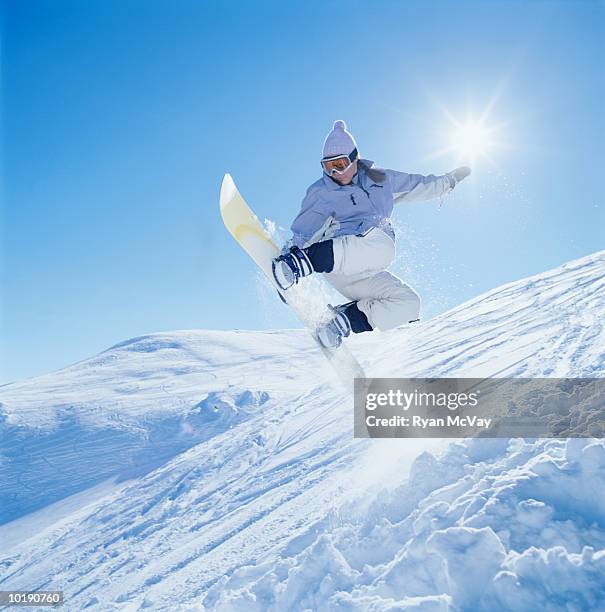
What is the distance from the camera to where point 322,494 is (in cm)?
585

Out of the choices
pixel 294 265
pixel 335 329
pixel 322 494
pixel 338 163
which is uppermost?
pixel 338 163

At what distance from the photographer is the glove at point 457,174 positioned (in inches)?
196

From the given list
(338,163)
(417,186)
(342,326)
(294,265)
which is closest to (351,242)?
(294,265)

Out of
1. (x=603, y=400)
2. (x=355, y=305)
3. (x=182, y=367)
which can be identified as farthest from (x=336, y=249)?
(x=182, y=367)

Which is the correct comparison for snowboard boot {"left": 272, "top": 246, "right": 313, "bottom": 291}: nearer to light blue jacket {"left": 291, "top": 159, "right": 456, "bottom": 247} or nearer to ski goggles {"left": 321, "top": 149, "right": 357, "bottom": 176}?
light blue jacket {"left": 291, "top": 159, "right": 456, "bottom": 247}

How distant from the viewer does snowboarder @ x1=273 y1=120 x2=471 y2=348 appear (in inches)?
165

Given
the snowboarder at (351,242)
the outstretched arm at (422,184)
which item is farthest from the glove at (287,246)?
the outstretched arm at (422,184)

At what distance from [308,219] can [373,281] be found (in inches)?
33.2

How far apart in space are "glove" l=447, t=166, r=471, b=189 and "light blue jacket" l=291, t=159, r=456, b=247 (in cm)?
80

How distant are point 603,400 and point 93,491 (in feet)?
42.5

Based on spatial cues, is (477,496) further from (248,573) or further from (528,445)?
(248,573)

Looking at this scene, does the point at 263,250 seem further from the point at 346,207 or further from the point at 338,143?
the point at 338,143

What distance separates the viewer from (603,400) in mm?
4406

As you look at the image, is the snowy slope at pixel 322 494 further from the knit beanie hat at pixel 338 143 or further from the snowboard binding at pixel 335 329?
the knit beanie hat at pixel 338 143
